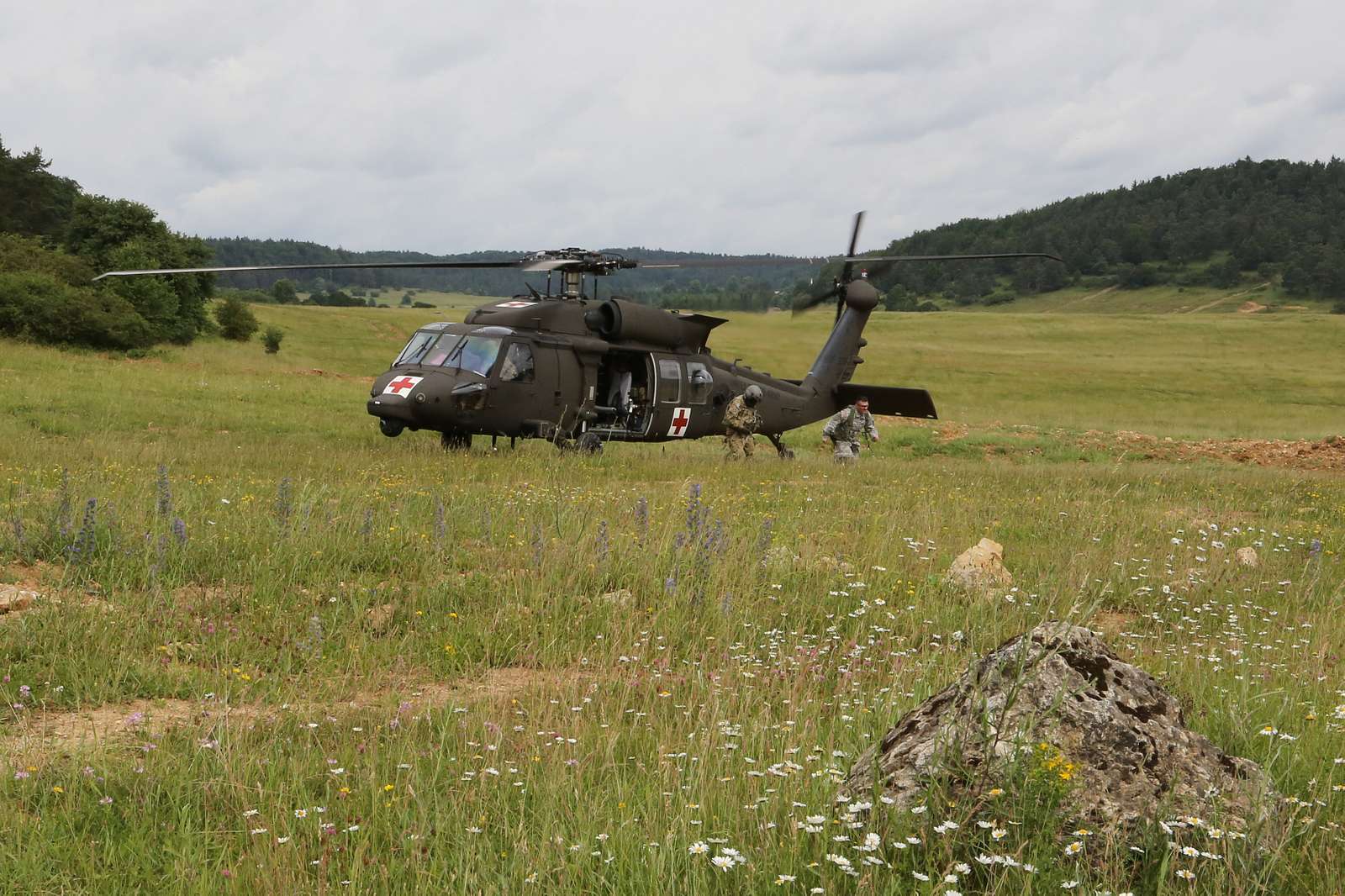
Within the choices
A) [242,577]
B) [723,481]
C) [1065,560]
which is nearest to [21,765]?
[242,577]

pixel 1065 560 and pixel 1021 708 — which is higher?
pixel 1021 708

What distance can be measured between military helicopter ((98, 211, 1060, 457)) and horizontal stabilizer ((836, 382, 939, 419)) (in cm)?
4

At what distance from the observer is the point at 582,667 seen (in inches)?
242

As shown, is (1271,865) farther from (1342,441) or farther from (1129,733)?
(1342,441)

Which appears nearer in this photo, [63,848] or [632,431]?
[63,848]

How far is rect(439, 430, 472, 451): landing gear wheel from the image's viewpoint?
18406 mm

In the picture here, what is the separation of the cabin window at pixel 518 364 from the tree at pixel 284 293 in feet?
298

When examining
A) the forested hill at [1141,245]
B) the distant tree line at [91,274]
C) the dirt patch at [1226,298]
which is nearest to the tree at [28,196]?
the distant tree line at [91,274]

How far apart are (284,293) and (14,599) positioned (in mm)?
102613

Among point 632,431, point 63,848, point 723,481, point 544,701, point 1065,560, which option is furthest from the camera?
point 632,431

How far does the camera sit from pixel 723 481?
14484mm

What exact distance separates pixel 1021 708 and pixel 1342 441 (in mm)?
30316

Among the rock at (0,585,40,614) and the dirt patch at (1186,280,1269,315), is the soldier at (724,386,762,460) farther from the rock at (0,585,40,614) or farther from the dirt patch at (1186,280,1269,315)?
the dirt patch at (1186,280,1269,315)

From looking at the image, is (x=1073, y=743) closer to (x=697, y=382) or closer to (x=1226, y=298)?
(x=697, y=382)
